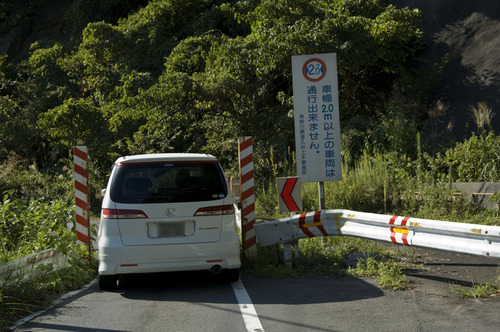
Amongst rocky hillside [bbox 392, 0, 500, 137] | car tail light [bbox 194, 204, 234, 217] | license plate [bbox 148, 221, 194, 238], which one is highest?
rocky hillside [bbox 392, 0, 500, 137]

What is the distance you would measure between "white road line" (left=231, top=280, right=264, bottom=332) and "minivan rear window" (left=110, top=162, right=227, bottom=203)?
1.27 metres

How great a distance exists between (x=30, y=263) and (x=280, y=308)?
3.36 m

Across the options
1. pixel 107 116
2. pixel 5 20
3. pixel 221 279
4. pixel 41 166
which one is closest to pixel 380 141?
pixel 221 279

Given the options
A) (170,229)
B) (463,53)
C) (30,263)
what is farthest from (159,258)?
(463,53)

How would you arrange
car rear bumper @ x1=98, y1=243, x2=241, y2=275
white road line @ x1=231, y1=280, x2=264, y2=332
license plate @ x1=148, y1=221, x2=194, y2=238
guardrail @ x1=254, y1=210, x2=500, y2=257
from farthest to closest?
license plate @ x1=148, y1=221, x2=194, y2=238, car rear bumper @ x1=98, y1=243, x2=241, y2=275, guardrail @ x1=254, y1=210, x2=500, y2=257, white road line @ x1=231, y1=280, x2=264, y2=332

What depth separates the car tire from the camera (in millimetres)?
8121

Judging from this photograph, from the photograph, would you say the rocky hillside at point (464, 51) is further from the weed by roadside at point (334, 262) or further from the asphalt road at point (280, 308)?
the asphalt road at point (280, 308)

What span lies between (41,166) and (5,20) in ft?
41.4

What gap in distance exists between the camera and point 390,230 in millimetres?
8336

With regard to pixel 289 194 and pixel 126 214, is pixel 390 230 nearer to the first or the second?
pixel 289 194

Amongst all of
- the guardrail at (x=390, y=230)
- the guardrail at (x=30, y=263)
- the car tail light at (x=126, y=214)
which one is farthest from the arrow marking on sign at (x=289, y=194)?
the guardrail at (x=30, y=263)

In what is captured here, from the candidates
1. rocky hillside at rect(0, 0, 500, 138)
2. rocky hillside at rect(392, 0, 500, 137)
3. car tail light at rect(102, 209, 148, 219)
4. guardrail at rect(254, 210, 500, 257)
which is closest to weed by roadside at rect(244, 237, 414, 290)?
guardrail at rect(254, 210, 500, 257)

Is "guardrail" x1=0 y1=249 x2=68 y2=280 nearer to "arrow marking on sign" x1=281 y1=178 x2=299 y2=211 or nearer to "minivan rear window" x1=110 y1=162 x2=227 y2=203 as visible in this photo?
"minivan rear window" x1=110 y1=162 x2=227 y2=203

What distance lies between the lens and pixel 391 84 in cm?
1861
